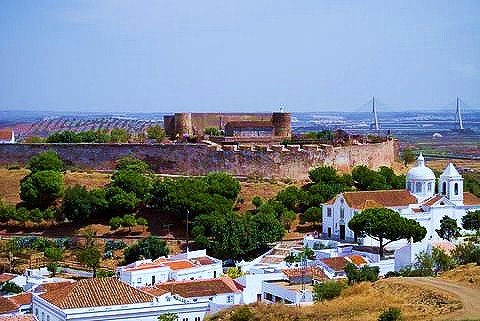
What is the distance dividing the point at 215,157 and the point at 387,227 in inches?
545

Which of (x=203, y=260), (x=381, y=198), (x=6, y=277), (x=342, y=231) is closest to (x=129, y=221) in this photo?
(x=203, y=260)

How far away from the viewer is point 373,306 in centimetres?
2045

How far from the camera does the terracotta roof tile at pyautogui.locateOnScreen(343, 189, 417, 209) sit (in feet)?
113

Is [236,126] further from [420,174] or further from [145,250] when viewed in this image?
[145,250]

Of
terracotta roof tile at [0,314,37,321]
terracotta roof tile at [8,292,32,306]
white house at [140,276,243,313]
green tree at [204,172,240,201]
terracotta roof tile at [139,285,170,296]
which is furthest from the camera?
green tree at [204,172,240,201]

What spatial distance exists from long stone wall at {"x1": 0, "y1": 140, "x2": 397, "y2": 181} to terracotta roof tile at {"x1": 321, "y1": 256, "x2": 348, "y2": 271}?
43.8ft

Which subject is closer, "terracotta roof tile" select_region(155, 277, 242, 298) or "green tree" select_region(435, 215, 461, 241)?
"terracotta roof tile" select_region(155, 277, 242, 298)

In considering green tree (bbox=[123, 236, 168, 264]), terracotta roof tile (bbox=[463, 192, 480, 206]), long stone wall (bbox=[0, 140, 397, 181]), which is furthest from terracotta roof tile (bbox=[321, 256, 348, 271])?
long stone wall (bbox=[0, 140, 397, 181])

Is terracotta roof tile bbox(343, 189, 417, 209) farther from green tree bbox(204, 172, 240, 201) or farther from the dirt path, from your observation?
the dirt path

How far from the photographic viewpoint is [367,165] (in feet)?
148

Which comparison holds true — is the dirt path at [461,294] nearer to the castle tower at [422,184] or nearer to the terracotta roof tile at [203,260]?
the terracotta roof tile at [203,260]

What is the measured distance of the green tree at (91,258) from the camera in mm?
31219

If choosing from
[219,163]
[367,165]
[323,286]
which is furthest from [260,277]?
[367,165]

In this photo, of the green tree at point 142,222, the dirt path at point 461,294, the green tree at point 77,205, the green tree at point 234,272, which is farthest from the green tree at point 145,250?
the dirt path at point 461,294
